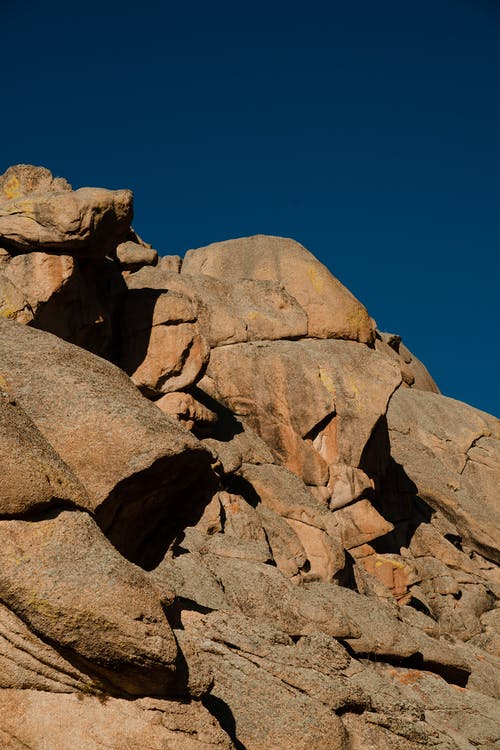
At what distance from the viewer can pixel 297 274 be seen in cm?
5050

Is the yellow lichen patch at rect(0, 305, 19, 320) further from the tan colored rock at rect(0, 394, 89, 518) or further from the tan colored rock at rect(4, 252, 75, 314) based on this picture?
the tan colored rock at rect(0, 394, 89, 518)

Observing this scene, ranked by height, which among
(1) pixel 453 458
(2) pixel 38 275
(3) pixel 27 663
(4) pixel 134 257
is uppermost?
(1) pixel 453 458

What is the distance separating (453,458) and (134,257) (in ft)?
78.8

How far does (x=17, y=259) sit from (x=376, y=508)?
75.9ft

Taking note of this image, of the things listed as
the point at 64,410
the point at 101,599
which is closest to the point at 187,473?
the point at 64,410

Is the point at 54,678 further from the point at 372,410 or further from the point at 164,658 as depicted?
the point at 372,410

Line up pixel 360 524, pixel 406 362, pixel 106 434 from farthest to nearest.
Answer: pixel 406 362 < pixel 360 524 < pixel 106 434

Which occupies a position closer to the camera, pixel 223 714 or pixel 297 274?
pixel 223 714

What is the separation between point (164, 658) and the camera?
1360 centimetres

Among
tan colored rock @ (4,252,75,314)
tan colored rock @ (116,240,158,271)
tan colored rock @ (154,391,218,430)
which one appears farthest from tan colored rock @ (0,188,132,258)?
tan colored rock @ (116,240,158,271)

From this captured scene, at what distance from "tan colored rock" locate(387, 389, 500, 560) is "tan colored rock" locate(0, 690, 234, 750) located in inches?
1549

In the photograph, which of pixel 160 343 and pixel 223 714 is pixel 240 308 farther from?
pixel 223 714

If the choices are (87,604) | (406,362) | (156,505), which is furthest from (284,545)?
→ (406,362)

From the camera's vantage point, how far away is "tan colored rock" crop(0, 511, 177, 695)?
13.2 metres
